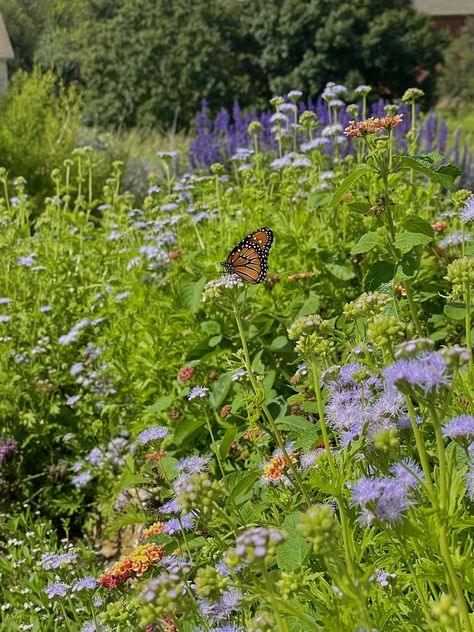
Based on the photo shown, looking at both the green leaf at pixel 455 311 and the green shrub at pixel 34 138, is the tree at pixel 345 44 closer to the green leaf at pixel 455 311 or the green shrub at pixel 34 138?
the green shrub at pixel 34 138

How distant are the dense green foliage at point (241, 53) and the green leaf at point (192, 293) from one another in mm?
16771

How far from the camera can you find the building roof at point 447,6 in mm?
39625

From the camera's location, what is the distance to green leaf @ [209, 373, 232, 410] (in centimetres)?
290

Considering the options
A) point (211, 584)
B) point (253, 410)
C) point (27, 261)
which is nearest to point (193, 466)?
point (253, 410)

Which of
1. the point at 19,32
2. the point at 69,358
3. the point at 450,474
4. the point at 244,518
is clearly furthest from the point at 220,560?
the point at 19,32

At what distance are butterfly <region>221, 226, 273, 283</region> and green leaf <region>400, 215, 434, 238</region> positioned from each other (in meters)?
0.61

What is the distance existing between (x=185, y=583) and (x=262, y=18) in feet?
69.9

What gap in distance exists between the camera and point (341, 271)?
3238 mm

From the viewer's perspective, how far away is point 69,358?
4.16 meters

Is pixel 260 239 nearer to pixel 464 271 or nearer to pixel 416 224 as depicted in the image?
pixel 416 224

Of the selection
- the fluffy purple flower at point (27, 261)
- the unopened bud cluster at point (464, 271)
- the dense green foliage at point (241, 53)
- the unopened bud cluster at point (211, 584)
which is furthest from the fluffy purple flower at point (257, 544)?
the dense green foliage at point (241, 53)

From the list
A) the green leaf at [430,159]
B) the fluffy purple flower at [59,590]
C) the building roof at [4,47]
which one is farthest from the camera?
the building roof at [4,47]

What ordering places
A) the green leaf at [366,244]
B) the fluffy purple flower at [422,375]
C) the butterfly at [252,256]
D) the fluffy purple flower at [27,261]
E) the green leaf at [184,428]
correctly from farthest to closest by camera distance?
the fluffy purple flower at [27,261]
the green leaf at [184,428]
the butterfly at [252,256]
the green leaf at [366,244]
the fluffy purple flower at [422,375]

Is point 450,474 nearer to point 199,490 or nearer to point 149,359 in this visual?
point 199,490
